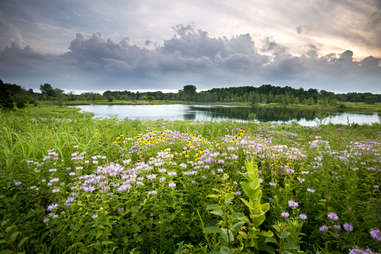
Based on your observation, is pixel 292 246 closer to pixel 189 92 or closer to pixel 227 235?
pixel 227 235

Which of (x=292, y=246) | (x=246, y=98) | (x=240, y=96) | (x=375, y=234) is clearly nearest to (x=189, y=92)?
(x=240, y=96)

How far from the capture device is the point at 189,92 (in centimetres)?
10306

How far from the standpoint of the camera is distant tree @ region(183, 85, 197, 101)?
98.9 metres

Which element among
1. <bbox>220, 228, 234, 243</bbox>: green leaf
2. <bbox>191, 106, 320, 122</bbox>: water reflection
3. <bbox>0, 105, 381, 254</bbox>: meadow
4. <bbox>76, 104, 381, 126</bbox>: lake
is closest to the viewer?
<bbox>220, 228, 234, 243</bbox>: green leaf

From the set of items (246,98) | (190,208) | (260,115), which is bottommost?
(190,208)

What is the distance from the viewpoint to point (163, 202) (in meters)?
1.89

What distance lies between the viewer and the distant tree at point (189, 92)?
98875 millimetres

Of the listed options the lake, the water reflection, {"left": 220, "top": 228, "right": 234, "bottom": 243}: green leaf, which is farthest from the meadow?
the water reflection

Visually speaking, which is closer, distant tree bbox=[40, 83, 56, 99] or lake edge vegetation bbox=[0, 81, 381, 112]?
lake edge vegetation bbox=[0, 81, 381, 112]

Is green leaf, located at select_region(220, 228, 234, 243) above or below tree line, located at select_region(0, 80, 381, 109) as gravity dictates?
below

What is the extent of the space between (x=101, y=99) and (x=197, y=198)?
95.4 m

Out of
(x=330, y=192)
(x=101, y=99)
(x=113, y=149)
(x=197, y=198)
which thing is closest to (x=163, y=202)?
(x=197, y=198)

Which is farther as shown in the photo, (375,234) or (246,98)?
(246,98)

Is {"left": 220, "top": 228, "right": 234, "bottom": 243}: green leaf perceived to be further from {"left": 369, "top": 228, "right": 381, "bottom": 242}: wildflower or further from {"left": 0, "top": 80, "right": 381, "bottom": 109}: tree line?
{"left": 0, "top": 80, "right": 381, "bottom": 109}: tree line
